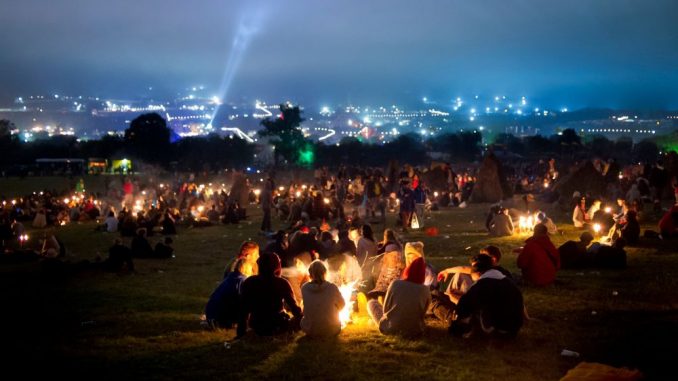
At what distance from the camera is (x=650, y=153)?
76812 mm

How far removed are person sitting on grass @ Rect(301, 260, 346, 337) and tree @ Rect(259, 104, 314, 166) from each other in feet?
231

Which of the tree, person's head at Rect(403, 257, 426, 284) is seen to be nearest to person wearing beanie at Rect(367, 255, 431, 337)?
person's head at Rect(403, 257, 426, 284)

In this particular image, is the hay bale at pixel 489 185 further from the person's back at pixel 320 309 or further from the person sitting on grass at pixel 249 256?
the person's back at pixel 320 309

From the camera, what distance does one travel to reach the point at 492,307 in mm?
8445

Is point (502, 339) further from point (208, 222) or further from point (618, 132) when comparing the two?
point (618, 132)

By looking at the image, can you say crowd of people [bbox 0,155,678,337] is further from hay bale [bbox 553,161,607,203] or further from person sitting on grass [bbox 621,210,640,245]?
hay bale [bbox 553,161,607,203]

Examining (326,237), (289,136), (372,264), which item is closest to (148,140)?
(289,136)

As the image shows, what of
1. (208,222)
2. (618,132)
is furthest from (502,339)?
(618,132)

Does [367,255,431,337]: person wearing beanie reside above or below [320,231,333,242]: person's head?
below

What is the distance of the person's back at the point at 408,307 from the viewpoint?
29.1ft

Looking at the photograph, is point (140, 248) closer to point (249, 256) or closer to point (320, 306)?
point (249, 256)

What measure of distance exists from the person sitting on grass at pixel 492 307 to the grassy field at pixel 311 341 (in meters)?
0.19

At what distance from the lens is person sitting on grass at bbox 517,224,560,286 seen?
12086 mm

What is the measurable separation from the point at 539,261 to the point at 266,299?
5597 millimetres
